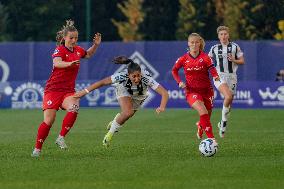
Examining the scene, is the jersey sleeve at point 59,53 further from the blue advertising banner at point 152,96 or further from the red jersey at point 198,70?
the blue advertising banner at point 152,96

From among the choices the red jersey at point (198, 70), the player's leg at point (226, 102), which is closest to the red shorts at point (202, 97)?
the red jersey at point (198, 70)

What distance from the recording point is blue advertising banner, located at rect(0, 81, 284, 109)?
114 ft

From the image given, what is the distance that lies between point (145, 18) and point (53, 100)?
4623cm

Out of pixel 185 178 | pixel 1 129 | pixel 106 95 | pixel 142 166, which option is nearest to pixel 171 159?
pixel 142 166

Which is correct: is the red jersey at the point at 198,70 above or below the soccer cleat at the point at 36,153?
above

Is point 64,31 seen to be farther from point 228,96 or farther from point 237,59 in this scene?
point 237,59

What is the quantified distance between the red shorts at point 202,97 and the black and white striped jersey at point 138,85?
88 cm

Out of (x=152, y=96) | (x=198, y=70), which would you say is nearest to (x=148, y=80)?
(x=198, y=70)

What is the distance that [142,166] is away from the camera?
14375mm

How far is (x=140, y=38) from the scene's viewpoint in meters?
59.4

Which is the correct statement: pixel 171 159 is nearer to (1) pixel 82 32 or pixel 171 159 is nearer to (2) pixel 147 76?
(2) pixel 147 76

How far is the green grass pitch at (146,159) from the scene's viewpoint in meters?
12.6

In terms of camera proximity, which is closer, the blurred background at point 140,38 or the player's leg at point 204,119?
the player's leg at point 204,119

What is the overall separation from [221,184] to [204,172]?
4.20 feet
